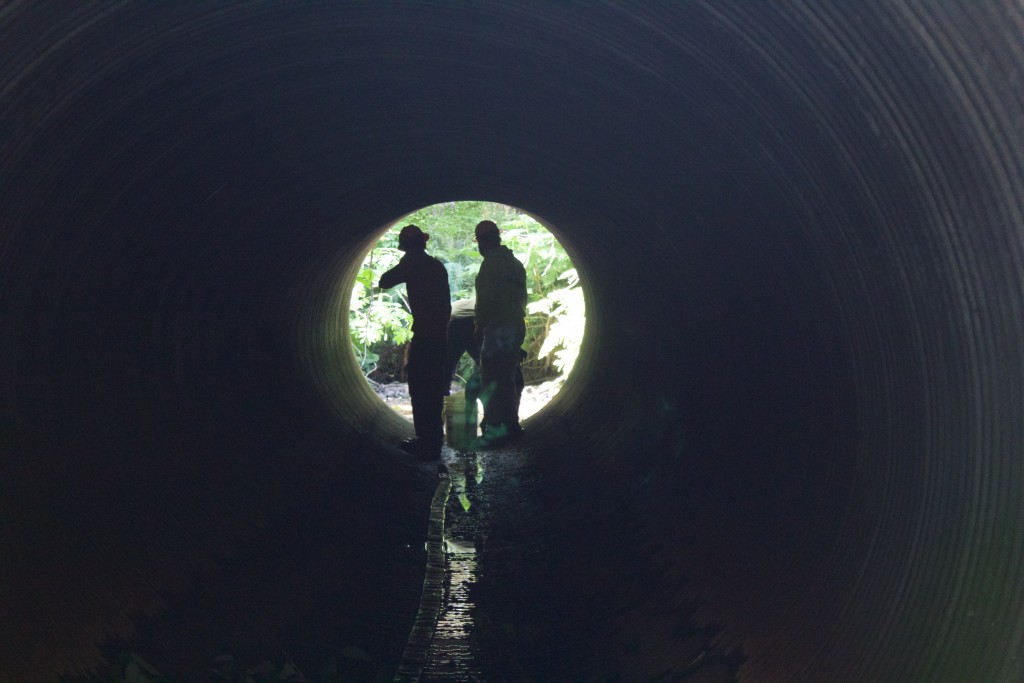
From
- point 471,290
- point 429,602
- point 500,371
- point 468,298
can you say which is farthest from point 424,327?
point 471,290

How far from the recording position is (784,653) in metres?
3.71

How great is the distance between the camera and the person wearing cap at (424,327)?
8.78 m

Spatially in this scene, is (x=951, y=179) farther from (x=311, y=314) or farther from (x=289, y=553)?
(x=311, y=314)

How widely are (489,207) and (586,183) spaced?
11.4 meters

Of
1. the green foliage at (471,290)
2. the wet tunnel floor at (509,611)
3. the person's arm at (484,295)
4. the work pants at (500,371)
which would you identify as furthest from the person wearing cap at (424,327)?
the green foliage at (471,290)

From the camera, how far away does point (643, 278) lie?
7609 millimetres

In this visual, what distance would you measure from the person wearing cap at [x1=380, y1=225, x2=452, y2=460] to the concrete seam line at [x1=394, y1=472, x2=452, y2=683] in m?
1.31

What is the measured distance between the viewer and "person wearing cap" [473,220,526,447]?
9.23 metres

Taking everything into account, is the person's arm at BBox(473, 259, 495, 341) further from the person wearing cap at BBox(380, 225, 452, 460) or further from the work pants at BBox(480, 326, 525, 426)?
the person wearing cap at BBox(380, 225, 452, 460)

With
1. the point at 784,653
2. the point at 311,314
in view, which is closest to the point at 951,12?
the point at 784,653

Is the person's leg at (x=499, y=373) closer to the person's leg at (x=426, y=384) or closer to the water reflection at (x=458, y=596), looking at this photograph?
the person's leg at (x=426, y=384)

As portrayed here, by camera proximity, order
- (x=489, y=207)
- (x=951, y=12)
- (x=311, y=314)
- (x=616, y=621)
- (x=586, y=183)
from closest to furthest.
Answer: (x=951, y=12), (x=616, y=621), (x=586, y=183), (x=311, y=314), (x=489, y=207)

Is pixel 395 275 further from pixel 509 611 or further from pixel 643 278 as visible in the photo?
pixel 509 611

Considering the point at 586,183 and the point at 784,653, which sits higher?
the point at 586,183
